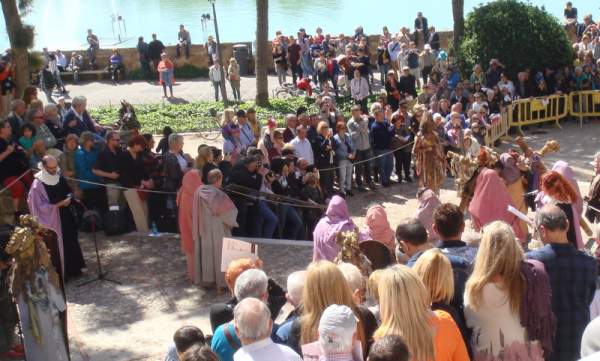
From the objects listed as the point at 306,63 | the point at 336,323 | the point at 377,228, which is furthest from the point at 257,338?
the point at 306,63

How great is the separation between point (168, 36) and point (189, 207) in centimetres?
3965

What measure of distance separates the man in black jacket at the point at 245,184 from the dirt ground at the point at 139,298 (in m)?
0.55

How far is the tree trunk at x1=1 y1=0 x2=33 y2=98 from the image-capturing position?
15383mm

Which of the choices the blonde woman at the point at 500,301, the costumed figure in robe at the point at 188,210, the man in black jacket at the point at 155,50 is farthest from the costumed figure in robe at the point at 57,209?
the man in black jacket at the point at 155,50

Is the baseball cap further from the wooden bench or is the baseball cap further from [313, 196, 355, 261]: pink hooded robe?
the wooden bench

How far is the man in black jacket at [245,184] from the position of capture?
11656 millimetres

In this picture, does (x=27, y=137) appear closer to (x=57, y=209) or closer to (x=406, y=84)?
(x=57, y=209)

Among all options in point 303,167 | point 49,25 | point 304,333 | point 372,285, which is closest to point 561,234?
point 372,285

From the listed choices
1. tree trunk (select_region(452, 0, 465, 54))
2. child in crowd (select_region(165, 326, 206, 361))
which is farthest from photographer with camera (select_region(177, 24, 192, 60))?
child in crowd (select_region(165, 326, 206, 361))

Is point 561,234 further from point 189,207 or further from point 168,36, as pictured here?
point 168,36

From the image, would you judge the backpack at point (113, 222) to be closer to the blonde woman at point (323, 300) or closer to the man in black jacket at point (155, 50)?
the blonde woman at point (323, 300)

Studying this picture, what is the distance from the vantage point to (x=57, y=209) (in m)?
10.5

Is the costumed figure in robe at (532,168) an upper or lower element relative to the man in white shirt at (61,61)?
lower

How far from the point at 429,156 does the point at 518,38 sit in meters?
8.08
